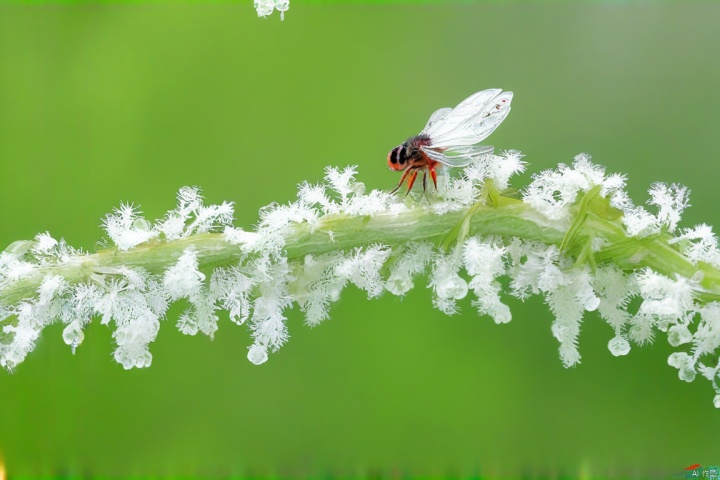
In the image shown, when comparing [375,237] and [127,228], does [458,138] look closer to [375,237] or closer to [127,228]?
[375,237]

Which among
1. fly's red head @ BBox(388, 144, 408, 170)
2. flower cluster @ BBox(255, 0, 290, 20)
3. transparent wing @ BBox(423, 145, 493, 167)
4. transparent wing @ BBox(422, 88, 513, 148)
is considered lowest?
transparent wing @ BBox(423, 145, 493, 167)

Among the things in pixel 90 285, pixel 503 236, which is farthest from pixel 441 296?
pixel 90 285

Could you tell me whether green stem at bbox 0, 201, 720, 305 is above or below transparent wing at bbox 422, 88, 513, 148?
below

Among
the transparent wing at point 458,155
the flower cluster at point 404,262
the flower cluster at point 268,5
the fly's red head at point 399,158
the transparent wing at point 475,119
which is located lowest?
the flower cluster at point 404,262

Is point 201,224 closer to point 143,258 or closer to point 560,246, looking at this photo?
point 143,258

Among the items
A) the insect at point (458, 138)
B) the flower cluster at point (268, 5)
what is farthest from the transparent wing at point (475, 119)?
the flower cluster at point (268, 5)

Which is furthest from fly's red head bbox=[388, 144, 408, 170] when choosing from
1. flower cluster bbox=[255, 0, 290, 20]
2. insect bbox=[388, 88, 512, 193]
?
flower cluster bbox=[255, 0, 290, 20]

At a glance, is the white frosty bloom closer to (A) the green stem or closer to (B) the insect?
(A) the green stem

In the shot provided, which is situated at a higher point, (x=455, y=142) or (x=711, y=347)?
(x=455, y=142)

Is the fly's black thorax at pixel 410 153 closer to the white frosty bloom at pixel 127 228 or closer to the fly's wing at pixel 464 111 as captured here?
the fly's wing at pixel 464 111
